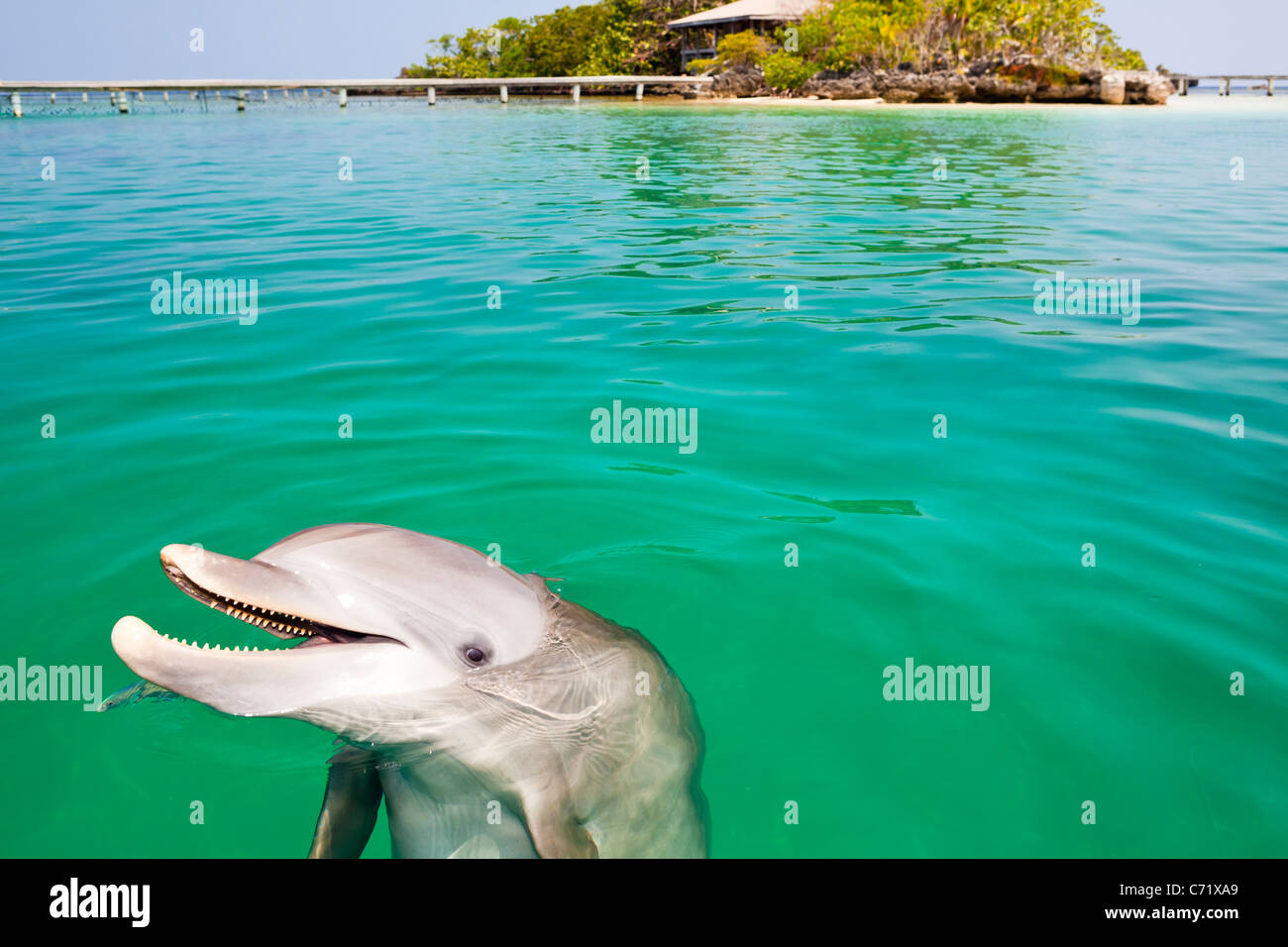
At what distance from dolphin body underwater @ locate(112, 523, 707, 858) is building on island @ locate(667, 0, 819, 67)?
66.5 m

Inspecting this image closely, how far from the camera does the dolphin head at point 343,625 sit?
2105 millimetres

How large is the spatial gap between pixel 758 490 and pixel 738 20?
66.5 meters

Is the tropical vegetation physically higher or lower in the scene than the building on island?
lower

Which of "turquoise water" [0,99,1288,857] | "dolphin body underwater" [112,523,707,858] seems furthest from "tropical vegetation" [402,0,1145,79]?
"dolphin body underwater" [112,523,707,858]

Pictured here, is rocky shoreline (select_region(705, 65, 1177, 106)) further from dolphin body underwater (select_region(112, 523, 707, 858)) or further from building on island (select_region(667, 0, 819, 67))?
dolphin body underwater (select_region(112, 523, 707, 858))

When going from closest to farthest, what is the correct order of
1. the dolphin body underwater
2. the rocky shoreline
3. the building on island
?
the dolphin body underwater → the rocky shoreline → the building on island

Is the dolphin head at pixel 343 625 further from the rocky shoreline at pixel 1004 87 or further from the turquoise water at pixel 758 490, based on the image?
the rocky shoreline at pixel 1004 87

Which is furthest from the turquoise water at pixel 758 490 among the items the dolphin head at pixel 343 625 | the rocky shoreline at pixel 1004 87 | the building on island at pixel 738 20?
the building on island at pixel 738 20

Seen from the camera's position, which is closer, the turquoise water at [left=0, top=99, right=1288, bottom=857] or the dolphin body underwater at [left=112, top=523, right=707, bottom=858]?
the dolphin body underwater at [left=112, top=523, right=707, bottom=858]

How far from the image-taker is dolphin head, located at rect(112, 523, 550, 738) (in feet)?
6.91

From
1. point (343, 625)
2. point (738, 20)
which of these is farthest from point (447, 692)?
point (738, 20)

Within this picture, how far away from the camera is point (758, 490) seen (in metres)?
5.22

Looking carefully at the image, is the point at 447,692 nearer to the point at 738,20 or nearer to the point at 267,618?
the point at 267,618
